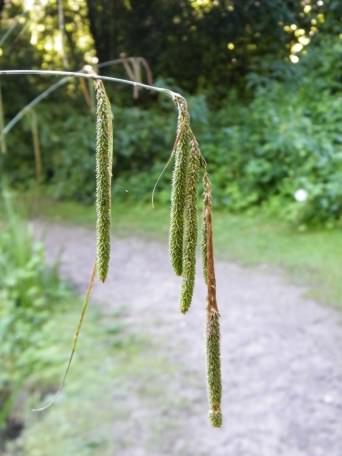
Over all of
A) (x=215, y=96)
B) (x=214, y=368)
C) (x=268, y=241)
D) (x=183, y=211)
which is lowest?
(x=268, y=241)

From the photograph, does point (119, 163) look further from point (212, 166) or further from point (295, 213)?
point (295, 213)

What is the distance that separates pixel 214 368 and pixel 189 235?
0.10m

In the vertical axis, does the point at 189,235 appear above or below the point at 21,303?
above

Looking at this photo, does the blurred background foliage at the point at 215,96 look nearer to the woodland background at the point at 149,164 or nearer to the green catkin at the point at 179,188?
the woodland background at the point at 149,164

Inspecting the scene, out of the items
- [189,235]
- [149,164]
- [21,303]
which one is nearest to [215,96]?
[149,164]

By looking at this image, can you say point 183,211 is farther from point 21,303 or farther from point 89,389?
point 21,303

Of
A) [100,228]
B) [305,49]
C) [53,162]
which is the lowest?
[53,162]

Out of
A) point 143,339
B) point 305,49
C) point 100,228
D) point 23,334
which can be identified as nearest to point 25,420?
point 23,334

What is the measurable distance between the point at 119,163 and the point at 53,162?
0.66 meters

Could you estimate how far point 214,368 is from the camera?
0.50 meters

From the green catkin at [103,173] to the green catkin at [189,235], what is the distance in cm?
6

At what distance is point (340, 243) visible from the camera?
404cm

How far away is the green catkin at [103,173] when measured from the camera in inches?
17.7

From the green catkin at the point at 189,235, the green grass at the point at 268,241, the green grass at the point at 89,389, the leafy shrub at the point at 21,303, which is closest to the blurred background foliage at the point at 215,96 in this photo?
the green grass at the point at 268,241
